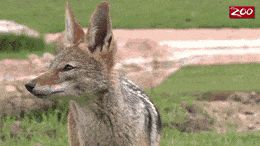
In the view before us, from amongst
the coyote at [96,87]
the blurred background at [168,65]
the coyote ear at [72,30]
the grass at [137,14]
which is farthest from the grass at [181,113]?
the grass at [137,14]

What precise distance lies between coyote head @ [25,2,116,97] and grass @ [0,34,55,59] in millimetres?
9072

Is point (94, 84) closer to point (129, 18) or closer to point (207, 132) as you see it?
point (207, 132)

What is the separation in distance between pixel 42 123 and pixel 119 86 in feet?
13.8

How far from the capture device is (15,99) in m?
11.1

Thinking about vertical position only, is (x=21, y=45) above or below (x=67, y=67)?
below

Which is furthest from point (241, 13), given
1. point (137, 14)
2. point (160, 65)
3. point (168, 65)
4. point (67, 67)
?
point (67, 67)

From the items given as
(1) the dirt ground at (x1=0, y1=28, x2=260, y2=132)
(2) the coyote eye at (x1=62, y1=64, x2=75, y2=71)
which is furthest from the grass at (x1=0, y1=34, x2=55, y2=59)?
(2) the coyote eye at (x1=62, y1=64, x2=75, y2=71)

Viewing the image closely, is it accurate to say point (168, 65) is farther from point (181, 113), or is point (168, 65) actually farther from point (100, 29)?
point (100, 29)

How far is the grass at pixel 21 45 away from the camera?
15.6 meters

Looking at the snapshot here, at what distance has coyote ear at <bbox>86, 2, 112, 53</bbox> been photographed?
622 cm

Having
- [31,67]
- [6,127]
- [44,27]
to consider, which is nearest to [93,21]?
[6,127]

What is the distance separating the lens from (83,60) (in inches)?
246

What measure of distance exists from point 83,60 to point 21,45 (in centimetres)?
971

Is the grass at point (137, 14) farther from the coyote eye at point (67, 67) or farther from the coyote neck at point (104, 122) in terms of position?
the coyote eye at point (67, 67)
